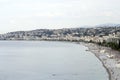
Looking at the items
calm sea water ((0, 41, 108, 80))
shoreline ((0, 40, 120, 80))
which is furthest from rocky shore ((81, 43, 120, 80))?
calm sea water ((0, 41, 108, 80))

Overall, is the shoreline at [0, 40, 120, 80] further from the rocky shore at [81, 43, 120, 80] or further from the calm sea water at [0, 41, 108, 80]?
the calm sea water at [0, 41, 108, 80]

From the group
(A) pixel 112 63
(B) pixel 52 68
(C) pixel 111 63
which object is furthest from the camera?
(C) pixel 111 63

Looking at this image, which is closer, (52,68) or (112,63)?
(52,68)

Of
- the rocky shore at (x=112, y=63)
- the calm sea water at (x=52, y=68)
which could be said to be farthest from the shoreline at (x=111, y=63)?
the calm sea water at (x=52, y=68)

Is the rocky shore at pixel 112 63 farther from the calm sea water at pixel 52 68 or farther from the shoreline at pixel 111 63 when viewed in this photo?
the calm sea water at pixel 52 68

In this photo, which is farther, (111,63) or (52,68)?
(111,63)

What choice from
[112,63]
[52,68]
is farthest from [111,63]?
[52,68]

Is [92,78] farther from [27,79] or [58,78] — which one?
[27,79]

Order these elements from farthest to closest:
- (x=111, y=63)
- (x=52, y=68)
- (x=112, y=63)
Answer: (x=111, y=63) < (x=112, y=63) < (x=52, y=68)

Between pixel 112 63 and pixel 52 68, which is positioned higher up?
pixel 112 63

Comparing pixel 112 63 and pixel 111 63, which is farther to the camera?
pixel 111 63

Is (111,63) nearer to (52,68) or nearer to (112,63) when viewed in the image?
(112,63)
